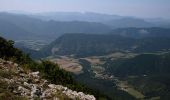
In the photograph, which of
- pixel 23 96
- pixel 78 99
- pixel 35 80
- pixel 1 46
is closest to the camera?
pixel 23 96

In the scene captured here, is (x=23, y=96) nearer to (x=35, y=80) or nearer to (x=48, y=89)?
(x=48, y=89)

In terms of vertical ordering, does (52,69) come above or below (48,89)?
below

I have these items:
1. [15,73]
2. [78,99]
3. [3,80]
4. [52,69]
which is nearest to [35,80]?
[15,73]

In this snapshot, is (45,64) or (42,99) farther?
(45,64)

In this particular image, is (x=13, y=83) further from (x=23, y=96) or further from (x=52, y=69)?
(x=52, y=69)

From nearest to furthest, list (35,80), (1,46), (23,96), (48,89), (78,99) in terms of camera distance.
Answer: (23,96) → (78,99) → (48,89) → (35,80) → (1,46)

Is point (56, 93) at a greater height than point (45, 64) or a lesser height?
greater

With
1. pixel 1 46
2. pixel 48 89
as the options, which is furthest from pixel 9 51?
pixel 48 89

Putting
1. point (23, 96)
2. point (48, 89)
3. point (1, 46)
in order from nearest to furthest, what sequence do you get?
point (23, 96) → point (48, 89) → point (1, 46)

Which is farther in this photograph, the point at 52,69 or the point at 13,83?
the point at 52,69

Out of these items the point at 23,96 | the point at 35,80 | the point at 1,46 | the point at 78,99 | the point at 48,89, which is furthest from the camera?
the point at 1,46
